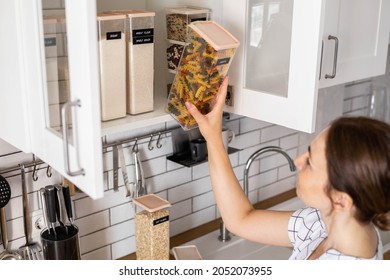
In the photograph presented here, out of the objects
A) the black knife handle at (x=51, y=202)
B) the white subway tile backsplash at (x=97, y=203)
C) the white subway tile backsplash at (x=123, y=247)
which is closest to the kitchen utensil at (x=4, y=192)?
the black knife handle at (x=51, y=202)

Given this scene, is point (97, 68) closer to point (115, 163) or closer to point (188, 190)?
point (115, 163)

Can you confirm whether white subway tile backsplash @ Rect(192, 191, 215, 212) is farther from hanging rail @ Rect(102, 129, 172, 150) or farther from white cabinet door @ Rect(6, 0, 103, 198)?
white cabinet door @ Rect(6, 0, 103, 198)

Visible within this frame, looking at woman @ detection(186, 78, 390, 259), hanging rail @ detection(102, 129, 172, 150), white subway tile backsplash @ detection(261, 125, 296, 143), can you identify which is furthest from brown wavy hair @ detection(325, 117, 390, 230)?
white subway tile backsplash @ detection(261, 125, 296, 143)

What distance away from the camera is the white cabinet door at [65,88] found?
3.25 feet

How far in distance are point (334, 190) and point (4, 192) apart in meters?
0.87

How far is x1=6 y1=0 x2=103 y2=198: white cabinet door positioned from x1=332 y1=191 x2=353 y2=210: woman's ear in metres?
0.50

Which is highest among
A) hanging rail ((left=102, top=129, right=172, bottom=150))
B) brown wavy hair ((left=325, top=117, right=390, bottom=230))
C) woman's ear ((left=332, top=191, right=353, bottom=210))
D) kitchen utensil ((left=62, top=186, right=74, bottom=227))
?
brown wavy hair ((left=325, top=117, right=390, bottom=230))

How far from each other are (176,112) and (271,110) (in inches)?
10.0

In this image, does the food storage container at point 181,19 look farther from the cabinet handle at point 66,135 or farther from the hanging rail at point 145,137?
the cabinet handle at point 66,135

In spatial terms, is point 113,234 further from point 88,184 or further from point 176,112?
point 88,184

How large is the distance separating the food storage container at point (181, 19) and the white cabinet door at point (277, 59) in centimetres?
7

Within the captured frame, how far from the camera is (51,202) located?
1.50 metres

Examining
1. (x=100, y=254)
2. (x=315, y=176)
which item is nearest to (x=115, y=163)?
(x=100, y=254)

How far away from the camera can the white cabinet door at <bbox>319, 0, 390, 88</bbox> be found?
5.31ft
